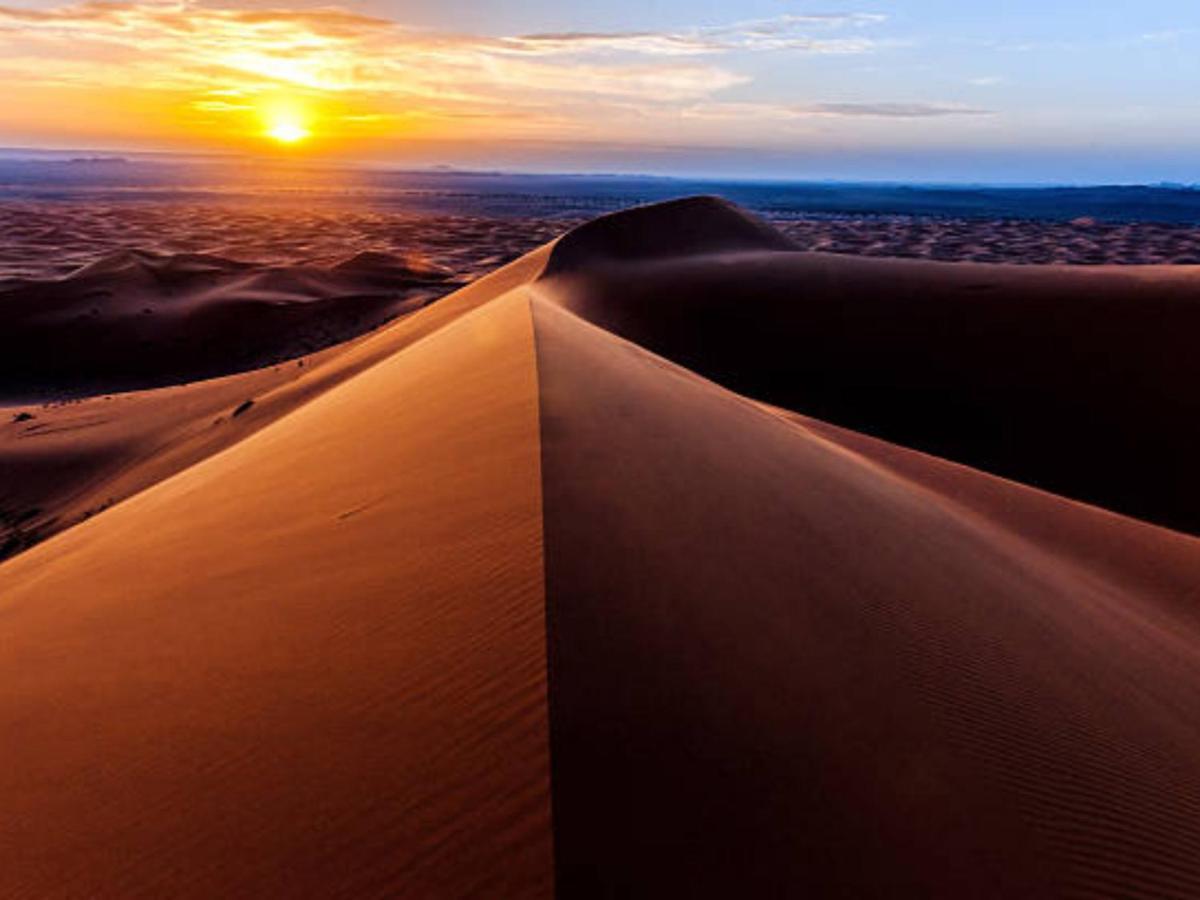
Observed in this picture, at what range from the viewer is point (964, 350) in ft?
→ 51.1

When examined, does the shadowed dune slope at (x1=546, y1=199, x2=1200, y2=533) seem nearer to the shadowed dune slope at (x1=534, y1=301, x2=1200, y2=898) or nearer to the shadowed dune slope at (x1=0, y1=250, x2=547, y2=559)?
the shadowed dune slope at (x1=0, y1=250, x2=547, y2=559)

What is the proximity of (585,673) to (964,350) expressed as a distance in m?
14.5

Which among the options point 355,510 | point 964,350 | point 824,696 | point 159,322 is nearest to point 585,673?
point 824,696

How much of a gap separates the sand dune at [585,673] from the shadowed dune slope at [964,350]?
15.4 ft

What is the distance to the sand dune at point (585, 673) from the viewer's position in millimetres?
2502

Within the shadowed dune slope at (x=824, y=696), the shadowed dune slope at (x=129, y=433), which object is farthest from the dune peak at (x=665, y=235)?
the shadowed dune slope at (x=824, y=696)

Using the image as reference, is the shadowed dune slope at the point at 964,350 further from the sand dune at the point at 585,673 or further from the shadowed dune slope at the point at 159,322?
the shadowed dune slope at the point at 159,322

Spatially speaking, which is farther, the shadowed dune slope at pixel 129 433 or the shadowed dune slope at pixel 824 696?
the shadowed dune slope at pixel 129 433

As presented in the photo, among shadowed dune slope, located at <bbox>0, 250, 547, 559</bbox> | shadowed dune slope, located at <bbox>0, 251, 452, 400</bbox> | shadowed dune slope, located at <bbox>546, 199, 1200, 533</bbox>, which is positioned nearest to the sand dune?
shadowed dune slope, located at <bbox>0, 250, 547, 559</bbox>

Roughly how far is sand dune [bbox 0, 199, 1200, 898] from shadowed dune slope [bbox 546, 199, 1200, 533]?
4689 mm

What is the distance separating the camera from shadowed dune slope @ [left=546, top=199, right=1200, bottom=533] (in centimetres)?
1240

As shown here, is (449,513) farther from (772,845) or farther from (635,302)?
(635,302)

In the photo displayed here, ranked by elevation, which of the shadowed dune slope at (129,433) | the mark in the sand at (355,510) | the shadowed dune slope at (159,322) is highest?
the mark in the sand at (355,510)

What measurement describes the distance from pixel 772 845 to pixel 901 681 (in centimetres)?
132
